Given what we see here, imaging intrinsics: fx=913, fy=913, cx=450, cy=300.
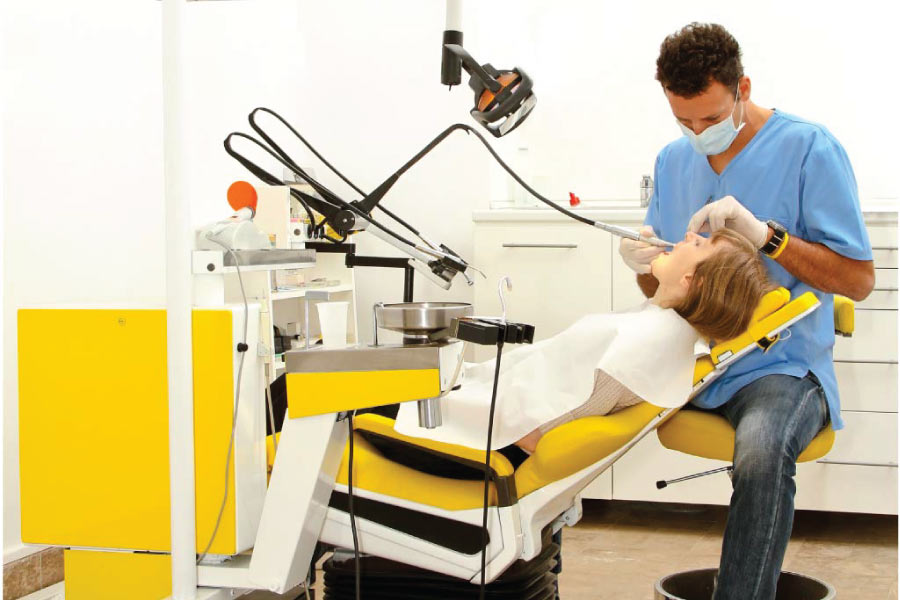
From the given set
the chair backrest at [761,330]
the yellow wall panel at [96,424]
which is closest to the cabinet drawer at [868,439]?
the chair backrest at [761,330]

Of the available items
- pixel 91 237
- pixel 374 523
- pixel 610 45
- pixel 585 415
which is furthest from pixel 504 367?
pixel 610 45

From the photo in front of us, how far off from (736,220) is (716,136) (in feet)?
0.79

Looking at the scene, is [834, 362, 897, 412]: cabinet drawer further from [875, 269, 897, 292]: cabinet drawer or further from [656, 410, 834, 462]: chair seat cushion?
[656, 410, 834, 462]: chair seat cushion

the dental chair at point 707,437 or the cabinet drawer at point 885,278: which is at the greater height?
the cabinet drawer at point 885,278

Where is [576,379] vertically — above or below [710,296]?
below

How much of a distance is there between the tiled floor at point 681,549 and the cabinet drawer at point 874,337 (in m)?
0.59

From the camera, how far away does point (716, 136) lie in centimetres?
190

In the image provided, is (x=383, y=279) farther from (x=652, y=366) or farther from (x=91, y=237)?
(x=652, y=366)

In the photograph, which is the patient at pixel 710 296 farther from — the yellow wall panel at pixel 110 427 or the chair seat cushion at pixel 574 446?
the yellow wall panel at pixel 110 427

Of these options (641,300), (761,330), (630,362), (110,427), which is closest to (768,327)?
(761,330)

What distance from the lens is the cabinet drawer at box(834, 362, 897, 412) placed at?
276cm

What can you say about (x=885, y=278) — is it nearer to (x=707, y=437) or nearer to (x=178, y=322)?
(x=707, y=437)

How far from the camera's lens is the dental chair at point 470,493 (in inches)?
61.1

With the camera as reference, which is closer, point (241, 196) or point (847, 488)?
point (241, 196)
